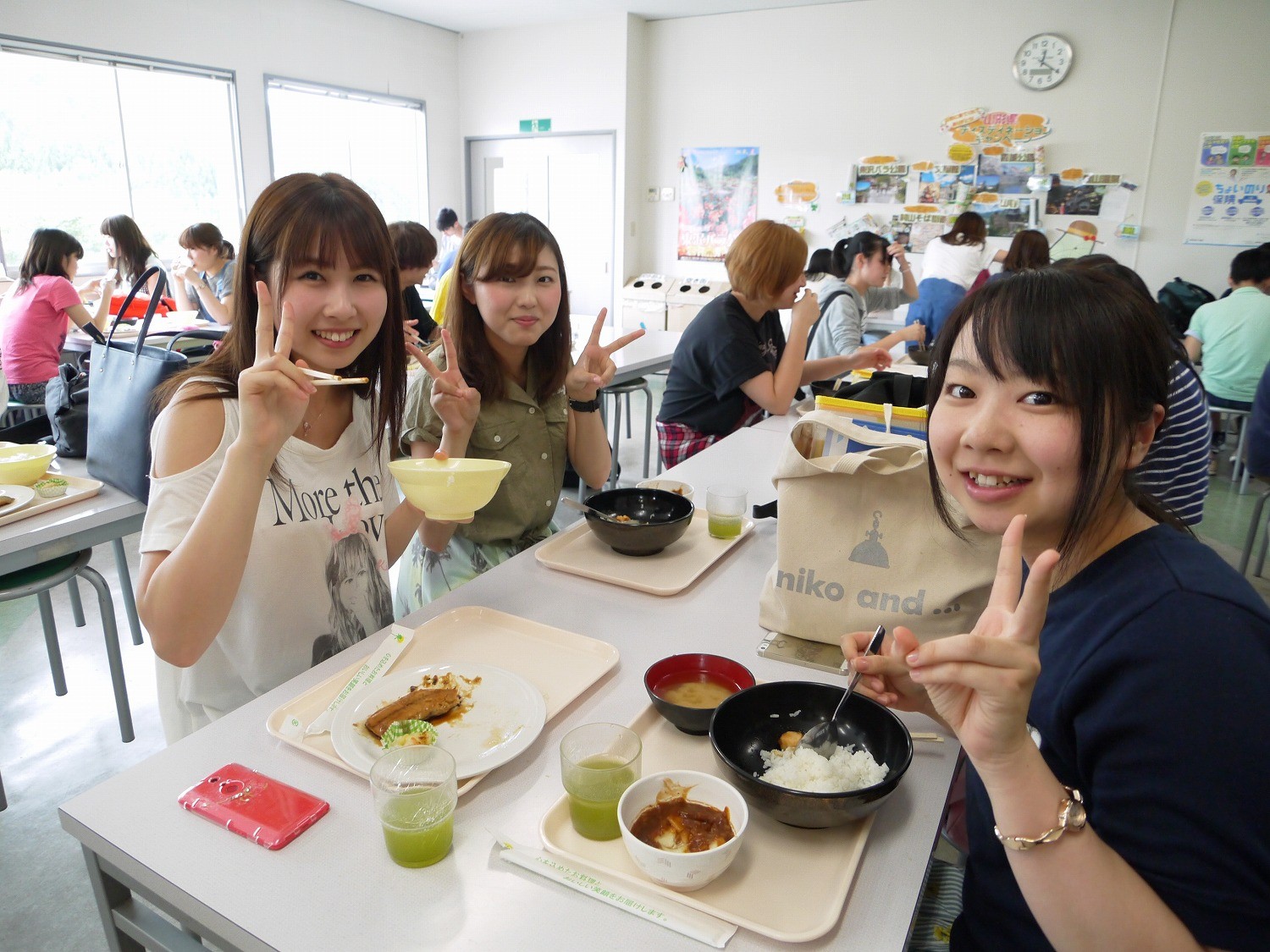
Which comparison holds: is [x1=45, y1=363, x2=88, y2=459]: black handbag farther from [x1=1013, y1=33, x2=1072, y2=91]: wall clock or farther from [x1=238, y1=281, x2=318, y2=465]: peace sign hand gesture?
[x1=1013, y1=33, x2=1072, y2=91]: wall clock

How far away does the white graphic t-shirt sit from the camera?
1.26 meters

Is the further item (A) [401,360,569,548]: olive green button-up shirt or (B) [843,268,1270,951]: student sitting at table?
(A) [401,360,569,548]: olive green button-up shirt

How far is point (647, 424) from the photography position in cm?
420

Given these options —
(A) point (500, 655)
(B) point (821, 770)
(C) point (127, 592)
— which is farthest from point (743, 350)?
(C) point (127, 592)

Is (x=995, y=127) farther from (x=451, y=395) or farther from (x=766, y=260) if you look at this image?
(x=451, y=395)

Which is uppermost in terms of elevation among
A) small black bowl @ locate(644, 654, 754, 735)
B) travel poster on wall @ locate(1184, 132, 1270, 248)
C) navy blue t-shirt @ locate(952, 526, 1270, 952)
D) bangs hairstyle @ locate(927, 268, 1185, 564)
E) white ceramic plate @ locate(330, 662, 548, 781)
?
travel poster on wall @ locate(1184, 132, 1270, 248)

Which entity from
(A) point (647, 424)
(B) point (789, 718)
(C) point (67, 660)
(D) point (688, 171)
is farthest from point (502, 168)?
(B) point (789, 718)

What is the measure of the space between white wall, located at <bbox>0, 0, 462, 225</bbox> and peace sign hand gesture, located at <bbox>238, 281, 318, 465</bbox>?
549 cm

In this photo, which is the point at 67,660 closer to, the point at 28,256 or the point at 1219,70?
the point at 28,256

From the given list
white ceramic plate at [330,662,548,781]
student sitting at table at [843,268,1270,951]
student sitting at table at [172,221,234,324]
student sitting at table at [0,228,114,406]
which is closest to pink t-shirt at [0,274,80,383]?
student sitting at table at [0,228,114,406]

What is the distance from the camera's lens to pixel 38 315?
144 inches

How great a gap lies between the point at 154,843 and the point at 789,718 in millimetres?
730

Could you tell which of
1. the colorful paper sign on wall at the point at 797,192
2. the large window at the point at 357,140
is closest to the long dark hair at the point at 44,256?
the large window at the point at 357,140

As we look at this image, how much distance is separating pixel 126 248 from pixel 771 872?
5132 mm
